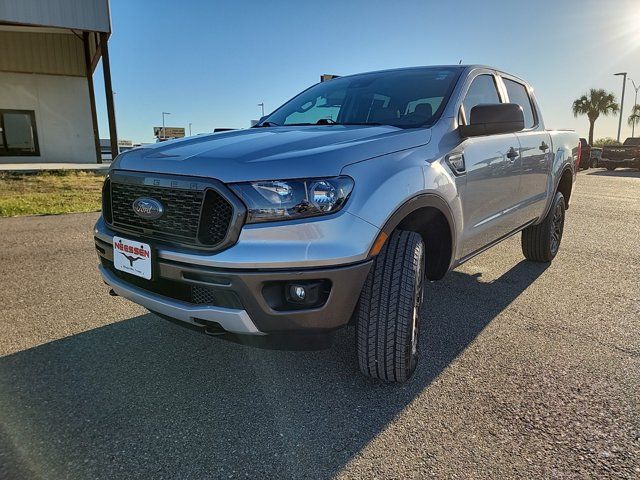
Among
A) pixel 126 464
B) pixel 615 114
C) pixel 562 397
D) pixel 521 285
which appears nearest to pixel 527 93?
pixel 521 285

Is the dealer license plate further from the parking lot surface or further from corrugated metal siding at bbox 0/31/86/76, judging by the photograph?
corrugated metal siding at bbox 0/31/86/76

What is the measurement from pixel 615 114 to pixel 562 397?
51.0 m

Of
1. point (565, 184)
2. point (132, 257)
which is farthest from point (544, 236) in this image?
point (132, 257)

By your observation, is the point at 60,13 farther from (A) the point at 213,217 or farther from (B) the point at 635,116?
(B) the point at 635,116

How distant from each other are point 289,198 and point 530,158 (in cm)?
272

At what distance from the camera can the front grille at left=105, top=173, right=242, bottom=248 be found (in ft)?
6.79

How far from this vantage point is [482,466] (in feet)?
6.11

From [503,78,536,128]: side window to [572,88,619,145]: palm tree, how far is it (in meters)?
46.3

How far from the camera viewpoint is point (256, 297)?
2.00 meters

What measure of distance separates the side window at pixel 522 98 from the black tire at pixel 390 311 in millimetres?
2514

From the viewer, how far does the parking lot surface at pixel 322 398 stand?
190 centimetres

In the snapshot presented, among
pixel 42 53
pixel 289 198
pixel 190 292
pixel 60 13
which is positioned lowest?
pixel 190 292

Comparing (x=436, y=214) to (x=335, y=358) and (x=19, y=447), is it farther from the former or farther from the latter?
(x=19, y=447)

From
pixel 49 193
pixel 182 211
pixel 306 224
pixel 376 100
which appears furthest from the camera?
pixel 49 193
